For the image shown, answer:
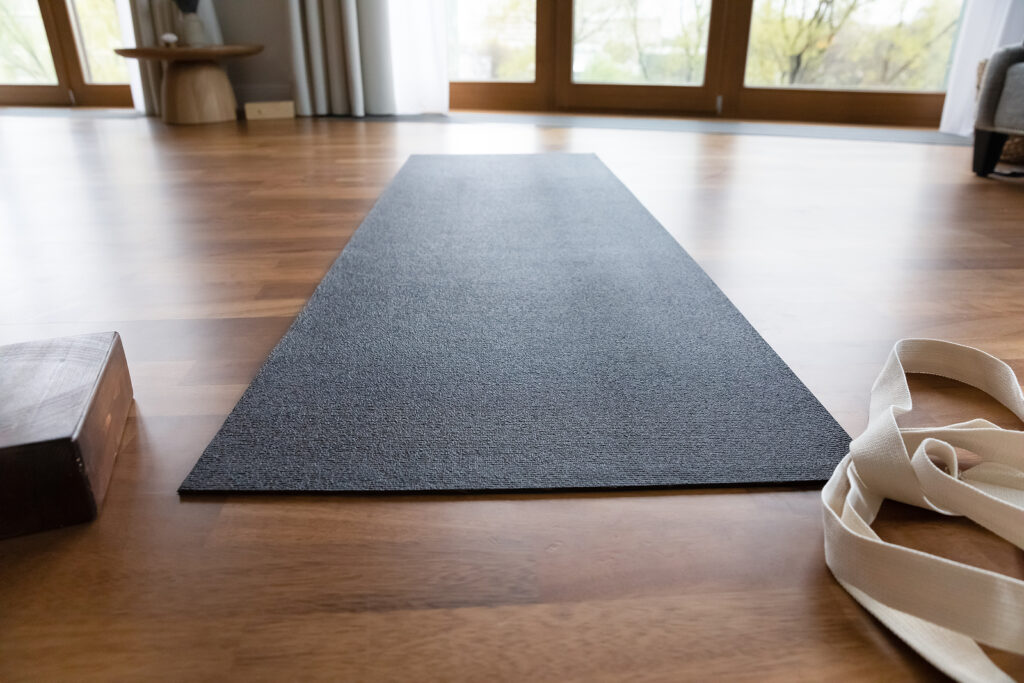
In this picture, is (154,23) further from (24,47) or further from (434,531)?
(434,531)

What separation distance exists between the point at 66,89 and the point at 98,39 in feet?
1.24

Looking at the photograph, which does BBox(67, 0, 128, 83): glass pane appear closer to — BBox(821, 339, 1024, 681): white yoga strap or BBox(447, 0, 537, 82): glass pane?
BBox(447, 0, 537, 82): glass pane

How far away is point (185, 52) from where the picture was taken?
3250 millimetres

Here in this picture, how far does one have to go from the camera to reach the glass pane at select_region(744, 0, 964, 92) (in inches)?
137

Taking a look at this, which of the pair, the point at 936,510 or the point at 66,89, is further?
the point at 66,89

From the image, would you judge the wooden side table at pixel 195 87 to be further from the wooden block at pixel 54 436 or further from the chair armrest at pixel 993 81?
the chair armrest at pixel 993 81

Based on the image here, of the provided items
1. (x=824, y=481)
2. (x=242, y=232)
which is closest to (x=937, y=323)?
(x=824, y=481)

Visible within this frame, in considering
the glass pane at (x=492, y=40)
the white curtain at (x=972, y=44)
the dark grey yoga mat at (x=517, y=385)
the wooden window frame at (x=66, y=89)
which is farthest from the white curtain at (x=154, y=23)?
the white curtain at (x=972, y=44)

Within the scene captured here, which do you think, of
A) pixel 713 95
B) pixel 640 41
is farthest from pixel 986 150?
pixel 640 41

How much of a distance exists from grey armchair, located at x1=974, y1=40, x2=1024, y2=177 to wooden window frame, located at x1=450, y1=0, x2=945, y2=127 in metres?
1.42

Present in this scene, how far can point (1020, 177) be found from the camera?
2.38 metres

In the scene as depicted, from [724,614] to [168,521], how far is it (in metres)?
0.54

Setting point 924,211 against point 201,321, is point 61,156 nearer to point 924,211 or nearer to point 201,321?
point 201,321

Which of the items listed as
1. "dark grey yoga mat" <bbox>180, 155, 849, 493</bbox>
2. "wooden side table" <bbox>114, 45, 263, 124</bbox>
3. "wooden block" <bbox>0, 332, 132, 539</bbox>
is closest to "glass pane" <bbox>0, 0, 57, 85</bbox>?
"wooden side table" <bbox>114, 45, 263, 124</bbox>
